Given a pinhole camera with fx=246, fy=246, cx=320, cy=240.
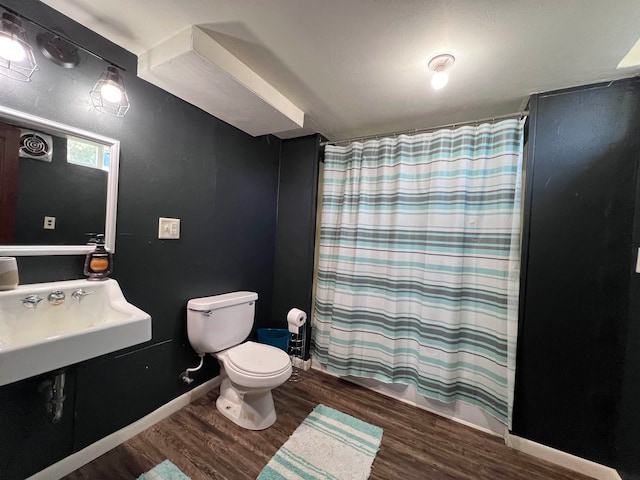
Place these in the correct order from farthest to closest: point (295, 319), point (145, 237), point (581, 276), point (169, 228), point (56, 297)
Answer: point (295, 319)
point (169, 228)
point (145, 237)
point (581, 276)
point (56, 297)

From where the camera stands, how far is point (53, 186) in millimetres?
1152

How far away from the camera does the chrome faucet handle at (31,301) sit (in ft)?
3.27

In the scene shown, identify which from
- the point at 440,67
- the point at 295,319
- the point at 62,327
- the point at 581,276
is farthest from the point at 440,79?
the point at 62,327

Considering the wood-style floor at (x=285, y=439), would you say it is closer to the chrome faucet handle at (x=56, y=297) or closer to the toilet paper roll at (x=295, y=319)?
the toilet paper roll at (x=295, y=319)

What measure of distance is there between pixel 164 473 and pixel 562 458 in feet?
7.03

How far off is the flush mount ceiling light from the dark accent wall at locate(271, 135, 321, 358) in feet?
3.63

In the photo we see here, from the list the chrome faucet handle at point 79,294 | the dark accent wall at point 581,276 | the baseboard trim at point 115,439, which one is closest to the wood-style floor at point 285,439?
the baseboard trim at point 115,439

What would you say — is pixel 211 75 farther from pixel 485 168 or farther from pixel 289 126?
pixel 485 168

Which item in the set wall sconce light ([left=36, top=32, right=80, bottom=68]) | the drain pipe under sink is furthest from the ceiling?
the drain pipe under sink

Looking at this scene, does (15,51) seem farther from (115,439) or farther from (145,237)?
(115,439)

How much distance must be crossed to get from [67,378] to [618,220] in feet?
9.54

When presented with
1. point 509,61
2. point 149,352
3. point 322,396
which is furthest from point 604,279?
point 149,352

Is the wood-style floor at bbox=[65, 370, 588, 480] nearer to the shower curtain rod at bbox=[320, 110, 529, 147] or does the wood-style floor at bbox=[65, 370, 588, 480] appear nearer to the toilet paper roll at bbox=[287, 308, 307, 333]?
the toilet paper roll at bbox=[287, 308, 307, 333]

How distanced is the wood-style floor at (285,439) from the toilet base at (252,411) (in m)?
0.04
